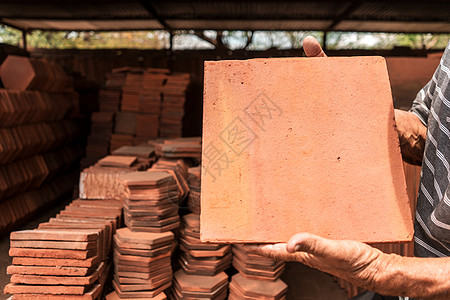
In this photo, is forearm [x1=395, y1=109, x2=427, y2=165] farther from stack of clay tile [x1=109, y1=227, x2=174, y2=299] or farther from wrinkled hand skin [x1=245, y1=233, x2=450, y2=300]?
stack of clay tile [x1=109, y1=227, x2=174, y2=299]

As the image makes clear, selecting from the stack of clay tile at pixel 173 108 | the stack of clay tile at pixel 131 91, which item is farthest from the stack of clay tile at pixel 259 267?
the stack of clay tile at pixel 131 91

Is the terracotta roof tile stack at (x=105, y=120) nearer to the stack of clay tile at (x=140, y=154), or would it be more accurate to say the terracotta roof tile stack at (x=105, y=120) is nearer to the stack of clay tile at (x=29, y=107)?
the stack of clay tile at (x=29, y=107)

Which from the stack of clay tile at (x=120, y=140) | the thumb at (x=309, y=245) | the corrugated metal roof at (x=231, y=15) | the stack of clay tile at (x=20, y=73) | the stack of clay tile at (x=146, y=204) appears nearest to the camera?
the thumb at (x=309, y=245)

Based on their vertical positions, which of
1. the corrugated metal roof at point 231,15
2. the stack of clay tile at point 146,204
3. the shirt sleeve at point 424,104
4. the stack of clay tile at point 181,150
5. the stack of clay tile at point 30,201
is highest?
the corrugated metal roof at point 231,15

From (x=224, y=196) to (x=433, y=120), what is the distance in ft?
3.02

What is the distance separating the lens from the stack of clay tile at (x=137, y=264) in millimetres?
3529

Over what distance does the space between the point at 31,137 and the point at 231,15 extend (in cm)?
501

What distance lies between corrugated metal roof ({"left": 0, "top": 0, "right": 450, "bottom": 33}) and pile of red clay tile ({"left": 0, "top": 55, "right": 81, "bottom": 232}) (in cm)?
184

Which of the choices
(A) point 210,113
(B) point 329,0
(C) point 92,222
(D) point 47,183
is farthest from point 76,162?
(A) point 210,113

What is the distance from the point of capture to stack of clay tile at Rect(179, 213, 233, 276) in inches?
158

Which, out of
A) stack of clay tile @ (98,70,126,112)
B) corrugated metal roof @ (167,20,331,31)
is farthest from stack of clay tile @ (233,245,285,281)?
corrugated metal roof @ (167,20,331,31)

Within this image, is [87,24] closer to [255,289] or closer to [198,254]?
[198,254]

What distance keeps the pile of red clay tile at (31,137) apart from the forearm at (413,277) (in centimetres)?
543

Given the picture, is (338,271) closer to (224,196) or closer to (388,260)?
(388,260)
